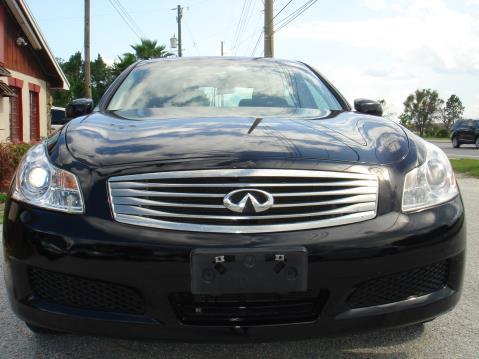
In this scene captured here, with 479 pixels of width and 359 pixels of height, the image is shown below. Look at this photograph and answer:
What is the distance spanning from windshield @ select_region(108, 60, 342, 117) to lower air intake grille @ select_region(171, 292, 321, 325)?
4.07 ft

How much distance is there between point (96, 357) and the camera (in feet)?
7.97

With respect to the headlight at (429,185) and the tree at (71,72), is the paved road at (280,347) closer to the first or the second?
the headlight at (429,185)

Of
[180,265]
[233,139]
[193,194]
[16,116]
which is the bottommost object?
[180,265]

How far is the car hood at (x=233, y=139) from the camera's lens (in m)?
2.13

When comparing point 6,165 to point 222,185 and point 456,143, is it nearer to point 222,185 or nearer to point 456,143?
point 222,185

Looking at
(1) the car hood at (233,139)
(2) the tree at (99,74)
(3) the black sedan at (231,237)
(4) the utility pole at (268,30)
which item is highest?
(2) the tree at (99,74)

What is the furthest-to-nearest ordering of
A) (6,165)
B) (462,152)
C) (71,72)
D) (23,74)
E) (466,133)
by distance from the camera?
(71,72), (466,133), (462,152), (23,74), (6,165)

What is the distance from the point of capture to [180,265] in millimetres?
1888

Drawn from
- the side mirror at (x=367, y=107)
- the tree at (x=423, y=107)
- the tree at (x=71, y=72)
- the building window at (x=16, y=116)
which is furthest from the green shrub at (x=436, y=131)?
the side mirror at (x=367, y=107)

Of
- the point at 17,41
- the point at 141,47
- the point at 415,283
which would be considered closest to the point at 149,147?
the point at 415,283

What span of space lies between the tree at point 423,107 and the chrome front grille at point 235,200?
3180 inches

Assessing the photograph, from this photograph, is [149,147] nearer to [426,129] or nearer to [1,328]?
[1,328]

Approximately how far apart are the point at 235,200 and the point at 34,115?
19.0 m

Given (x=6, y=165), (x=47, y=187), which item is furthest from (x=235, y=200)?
(x=6, y=165)
